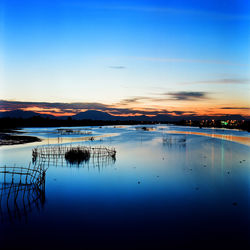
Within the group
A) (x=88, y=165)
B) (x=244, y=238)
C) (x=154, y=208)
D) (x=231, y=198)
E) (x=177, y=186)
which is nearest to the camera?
(x=244, y=238)

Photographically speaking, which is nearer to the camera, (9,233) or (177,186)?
(9,233)

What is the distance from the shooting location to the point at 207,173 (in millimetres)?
20859

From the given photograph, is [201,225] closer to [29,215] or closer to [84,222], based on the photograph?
[84,222]

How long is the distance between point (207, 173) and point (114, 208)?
11.9 meters

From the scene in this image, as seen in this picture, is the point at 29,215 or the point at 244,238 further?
the point at 29,215

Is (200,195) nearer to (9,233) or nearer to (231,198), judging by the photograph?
(231,198)

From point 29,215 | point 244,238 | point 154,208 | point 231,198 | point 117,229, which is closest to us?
point 244,238

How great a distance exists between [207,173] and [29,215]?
16138 millimetres

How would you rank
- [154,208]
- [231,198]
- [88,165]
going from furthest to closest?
[88,165] → [231,198] → [154,208]

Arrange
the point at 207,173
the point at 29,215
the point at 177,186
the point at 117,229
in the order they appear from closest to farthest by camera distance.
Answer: the point at 117,229, the point at 29,215, the point at 177,186, the point at 207,173

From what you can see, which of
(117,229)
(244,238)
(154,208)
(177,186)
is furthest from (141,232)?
(177,186)

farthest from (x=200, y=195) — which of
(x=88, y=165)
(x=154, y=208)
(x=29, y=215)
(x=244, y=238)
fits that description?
(x=88, y=165)

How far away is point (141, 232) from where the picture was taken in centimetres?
1003

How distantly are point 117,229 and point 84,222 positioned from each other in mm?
1773
